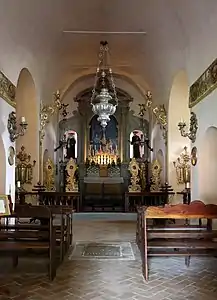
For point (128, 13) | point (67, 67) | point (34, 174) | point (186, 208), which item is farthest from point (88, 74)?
point (186, 208)

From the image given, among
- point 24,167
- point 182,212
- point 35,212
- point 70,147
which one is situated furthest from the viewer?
point 70,147

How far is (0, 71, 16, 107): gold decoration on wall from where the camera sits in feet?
27.2

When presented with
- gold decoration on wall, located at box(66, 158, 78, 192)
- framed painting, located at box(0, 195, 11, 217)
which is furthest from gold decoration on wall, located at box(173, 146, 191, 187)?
framed painting, located at box(0, 195, 11, 217)

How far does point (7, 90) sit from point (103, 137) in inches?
378

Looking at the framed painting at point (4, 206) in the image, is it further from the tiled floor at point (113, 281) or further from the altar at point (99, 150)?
the altar at point (99, 150)

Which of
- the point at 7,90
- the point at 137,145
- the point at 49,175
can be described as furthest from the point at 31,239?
the point at 137,145

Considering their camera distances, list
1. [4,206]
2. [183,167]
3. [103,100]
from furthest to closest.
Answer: [183,167], [103,100], [4,206]

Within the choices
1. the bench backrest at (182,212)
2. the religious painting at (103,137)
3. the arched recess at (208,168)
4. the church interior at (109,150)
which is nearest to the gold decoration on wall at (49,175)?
the church interior at (109,150)

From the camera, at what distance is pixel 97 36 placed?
1170 centimetres

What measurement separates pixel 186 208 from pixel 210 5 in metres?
3.71

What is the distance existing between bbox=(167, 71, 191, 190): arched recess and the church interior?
4cm

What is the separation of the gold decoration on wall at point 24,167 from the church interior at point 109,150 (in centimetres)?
3

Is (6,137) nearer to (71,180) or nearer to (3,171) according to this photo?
(3,171)

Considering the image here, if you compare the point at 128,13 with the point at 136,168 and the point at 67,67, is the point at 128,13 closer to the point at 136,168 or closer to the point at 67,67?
the point at 67,67
